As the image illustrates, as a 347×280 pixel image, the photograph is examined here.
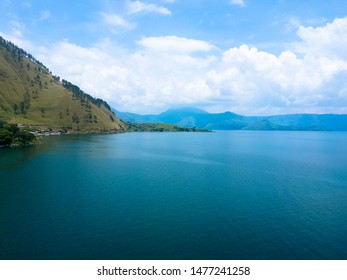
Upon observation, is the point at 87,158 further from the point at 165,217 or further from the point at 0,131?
the point at 165,217

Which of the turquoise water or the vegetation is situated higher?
the vegetation

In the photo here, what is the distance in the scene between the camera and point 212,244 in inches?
1714

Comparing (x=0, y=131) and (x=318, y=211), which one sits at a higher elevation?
(x=0, y=131)

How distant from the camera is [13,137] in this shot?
177m

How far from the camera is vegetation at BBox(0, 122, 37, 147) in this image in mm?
168337

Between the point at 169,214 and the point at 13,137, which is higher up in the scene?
the point at 13,137

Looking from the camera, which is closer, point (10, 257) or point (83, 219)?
point (10, 257)

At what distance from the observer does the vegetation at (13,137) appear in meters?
168

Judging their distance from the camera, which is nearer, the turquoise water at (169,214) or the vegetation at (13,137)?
the turquoise water at (169,214)

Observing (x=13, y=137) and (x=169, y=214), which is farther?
(x=13, y=137)

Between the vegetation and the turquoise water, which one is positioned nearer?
the turquoise water

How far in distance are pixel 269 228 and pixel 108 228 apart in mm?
29396

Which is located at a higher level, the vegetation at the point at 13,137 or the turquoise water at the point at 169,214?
the vegetation at the point at 13,137
